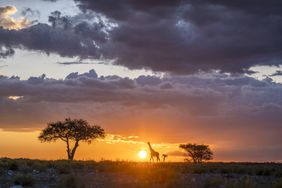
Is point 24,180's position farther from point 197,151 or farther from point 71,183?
point 197,151

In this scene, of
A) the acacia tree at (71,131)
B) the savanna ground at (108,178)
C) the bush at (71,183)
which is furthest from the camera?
the acacia tree at (71,131)

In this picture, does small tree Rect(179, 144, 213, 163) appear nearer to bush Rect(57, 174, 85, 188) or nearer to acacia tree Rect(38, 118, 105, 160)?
acacia tree Rect(38, 118, 105, 160)

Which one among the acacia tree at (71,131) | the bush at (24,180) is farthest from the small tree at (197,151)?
the bush at (24,180)

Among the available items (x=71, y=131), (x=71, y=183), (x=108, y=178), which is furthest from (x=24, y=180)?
(x=71, y=131)

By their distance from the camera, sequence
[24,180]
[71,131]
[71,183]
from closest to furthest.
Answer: [71,183]
[24,180]
[71,131]

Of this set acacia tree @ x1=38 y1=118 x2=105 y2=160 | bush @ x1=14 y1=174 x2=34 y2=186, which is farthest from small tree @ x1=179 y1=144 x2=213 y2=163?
bush @ x1=14 y1=174 x2=34 y2=186

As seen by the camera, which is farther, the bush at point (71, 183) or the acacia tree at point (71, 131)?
the acacia tree at point (71, 131)

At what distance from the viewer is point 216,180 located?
3053cm

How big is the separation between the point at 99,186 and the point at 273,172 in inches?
684

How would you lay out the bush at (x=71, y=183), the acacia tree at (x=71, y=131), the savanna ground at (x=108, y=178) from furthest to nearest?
the acacia tree at (x=71, y=131) < the savanna ground at (x=108, y=178) < the bush at (x=71, y=183)

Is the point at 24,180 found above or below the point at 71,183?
above

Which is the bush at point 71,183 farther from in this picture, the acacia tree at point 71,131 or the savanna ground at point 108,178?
the acacia tree at point 71,131

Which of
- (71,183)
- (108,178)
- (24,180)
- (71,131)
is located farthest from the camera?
(71,131)

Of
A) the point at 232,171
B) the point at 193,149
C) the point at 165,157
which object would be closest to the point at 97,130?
the point at 165,157
